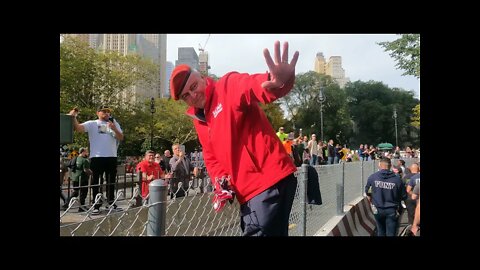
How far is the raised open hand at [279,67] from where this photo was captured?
5.59ft

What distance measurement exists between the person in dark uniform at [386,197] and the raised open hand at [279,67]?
13.4 feet

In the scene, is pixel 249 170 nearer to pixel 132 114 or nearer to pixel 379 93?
pixel 132 114

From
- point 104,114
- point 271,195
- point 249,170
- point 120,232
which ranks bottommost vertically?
point 120,232

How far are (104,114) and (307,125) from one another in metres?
15.5

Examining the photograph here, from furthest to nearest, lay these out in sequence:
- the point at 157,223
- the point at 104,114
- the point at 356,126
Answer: the point at 356,126, the point at 104,114, the point at 157,223

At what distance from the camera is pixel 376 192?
5355 mm

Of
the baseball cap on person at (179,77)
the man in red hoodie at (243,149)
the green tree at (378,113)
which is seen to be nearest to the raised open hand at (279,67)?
the man in red hoodie at (243,149)

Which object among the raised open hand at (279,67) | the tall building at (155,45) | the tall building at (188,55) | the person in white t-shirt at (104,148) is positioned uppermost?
the tall building at (155,45)

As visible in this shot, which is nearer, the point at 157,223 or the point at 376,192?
the point at 157,223

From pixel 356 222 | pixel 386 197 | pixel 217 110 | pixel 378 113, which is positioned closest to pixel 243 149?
pixel 217 110

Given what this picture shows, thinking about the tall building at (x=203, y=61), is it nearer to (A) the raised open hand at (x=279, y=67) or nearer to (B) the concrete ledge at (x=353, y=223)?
(A) the raised open hand at (x=279, y=67)

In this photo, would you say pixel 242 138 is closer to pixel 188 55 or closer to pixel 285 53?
pixel 285 53

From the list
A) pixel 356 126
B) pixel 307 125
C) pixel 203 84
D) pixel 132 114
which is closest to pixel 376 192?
pixel 203 84

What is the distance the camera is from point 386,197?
17.3 ft
